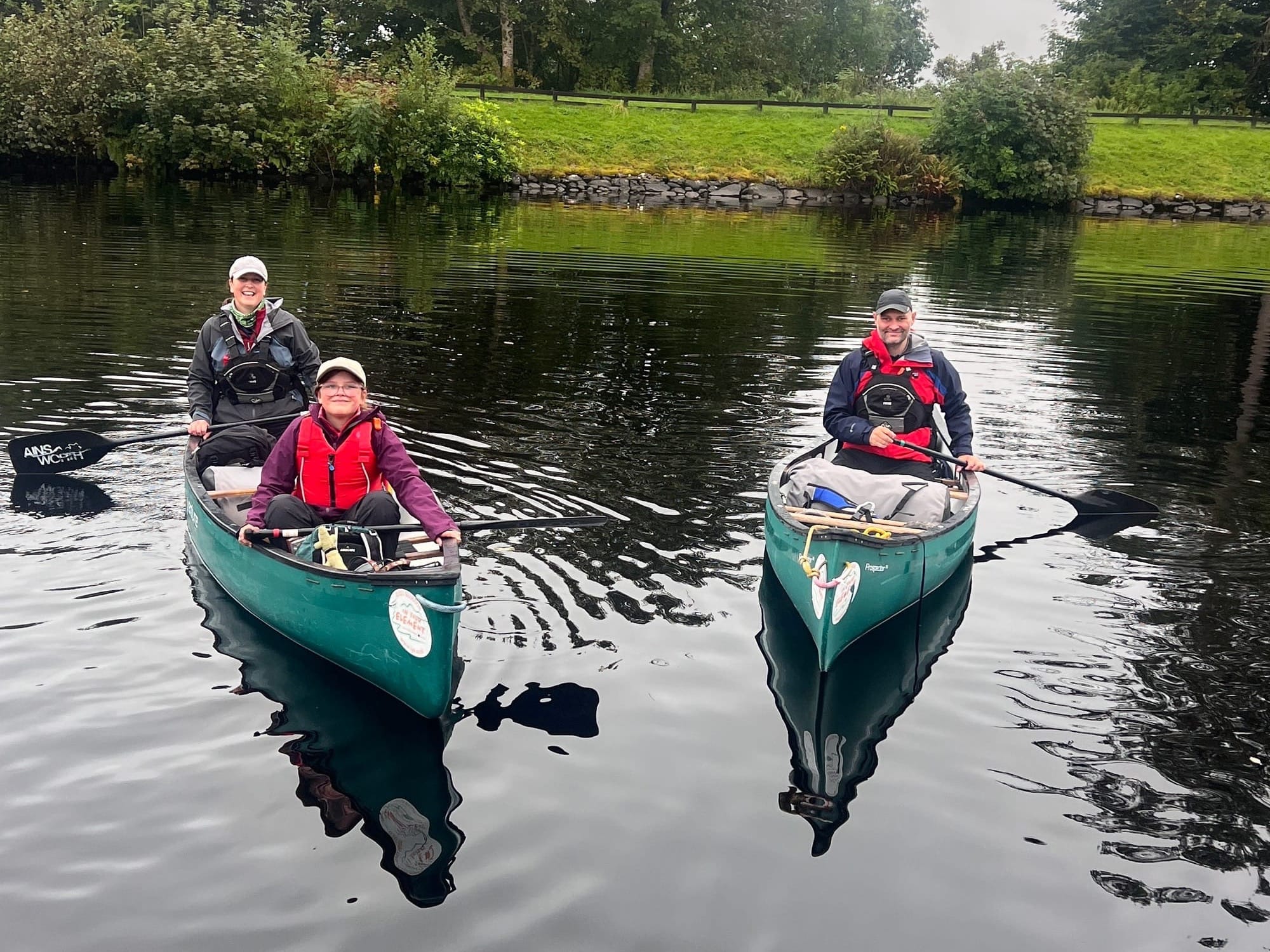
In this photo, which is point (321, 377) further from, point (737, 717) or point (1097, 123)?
point (1097, 123)

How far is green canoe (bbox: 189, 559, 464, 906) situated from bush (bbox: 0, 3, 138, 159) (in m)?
38.7

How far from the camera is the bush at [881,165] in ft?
141

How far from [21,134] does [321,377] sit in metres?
39.7

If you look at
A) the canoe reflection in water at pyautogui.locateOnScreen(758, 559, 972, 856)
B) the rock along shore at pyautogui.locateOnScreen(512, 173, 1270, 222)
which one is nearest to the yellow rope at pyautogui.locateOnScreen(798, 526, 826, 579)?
the canoe reflection in water at pyautogui.locateOnScreen(758, 559, 972, 856)

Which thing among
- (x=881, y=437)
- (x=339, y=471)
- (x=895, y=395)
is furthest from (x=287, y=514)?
(x=895, y=395)

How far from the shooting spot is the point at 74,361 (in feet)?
44.1

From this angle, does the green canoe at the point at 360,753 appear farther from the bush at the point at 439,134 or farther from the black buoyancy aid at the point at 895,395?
the bush at the point at 439,134

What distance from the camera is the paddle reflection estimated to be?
29.1ft

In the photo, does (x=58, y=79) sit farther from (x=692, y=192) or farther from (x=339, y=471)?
(x=339, y=471)

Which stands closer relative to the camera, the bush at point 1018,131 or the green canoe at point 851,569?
the green canoe at point 851,569

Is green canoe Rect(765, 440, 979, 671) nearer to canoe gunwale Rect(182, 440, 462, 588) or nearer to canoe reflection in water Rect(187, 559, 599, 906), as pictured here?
canoe reflection in water Rect(187, 559, 599, 906)

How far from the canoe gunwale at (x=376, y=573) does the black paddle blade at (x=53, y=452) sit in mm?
2911

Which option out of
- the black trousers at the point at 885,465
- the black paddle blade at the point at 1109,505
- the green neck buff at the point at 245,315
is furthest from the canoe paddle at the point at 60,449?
the black paddle blade at the point at 1109,505

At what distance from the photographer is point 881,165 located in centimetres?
Result: 4312
